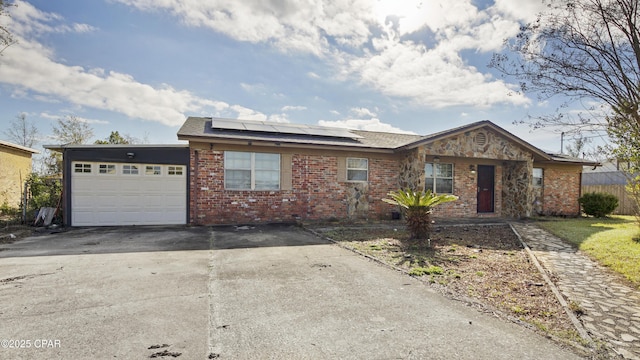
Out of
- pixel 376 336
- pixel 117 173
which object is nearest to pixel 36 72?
pixel 117 173

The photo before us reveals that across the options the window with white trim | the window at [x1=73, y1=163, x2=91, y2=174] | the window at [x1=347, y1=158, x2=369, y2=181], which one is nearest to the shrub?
the window at [x1=347, y1=158, x2=369, y2=181]

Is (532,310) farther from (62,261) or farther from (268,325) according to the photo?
(62,261)

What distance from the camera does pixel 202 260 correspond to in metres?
5.70

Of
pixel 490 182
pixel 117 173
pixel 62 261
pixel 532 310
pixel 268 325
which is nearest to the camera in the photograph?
pixel 268 325

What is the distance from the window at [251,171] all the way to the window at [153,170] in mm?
2288

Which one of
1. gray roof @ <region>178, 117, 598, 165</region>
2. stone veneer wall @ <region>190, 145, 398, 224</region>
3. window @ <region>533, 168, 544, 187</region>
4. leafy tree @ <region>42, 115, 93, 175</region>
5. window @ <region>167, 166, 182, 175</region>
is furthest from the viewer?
leafy tree @ <region>42, 115, 93, 175</region>

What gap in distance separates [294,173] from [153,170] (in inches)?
196

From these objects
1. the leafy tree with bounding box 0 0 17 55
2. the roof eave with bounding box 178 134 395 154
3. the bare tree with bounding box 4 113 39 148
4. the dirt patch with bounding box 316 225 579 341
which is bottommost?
the dirt patch with bounding box 316 225 579 341

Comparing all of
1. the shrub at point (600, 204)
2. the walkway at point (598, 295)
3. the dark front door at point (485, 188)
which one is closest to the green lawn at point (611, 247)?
the walkway at point (598, 295)

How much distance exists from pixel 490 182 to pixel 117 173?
15.6m

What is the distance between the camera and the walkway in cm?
Answer: 303

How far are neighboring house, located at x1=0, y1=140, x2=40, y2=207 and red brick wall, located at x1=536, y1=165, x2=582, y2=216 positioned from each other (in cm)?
2424

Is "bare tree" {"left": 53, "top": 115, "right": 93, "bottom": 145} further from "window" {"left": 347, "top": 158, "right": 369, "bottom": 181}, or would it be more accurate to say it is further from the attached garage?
"window" {"left": 347, "top": 158, "right": 369, "bottom": 181}

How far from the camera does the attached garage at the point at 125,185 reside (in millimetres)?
9734
